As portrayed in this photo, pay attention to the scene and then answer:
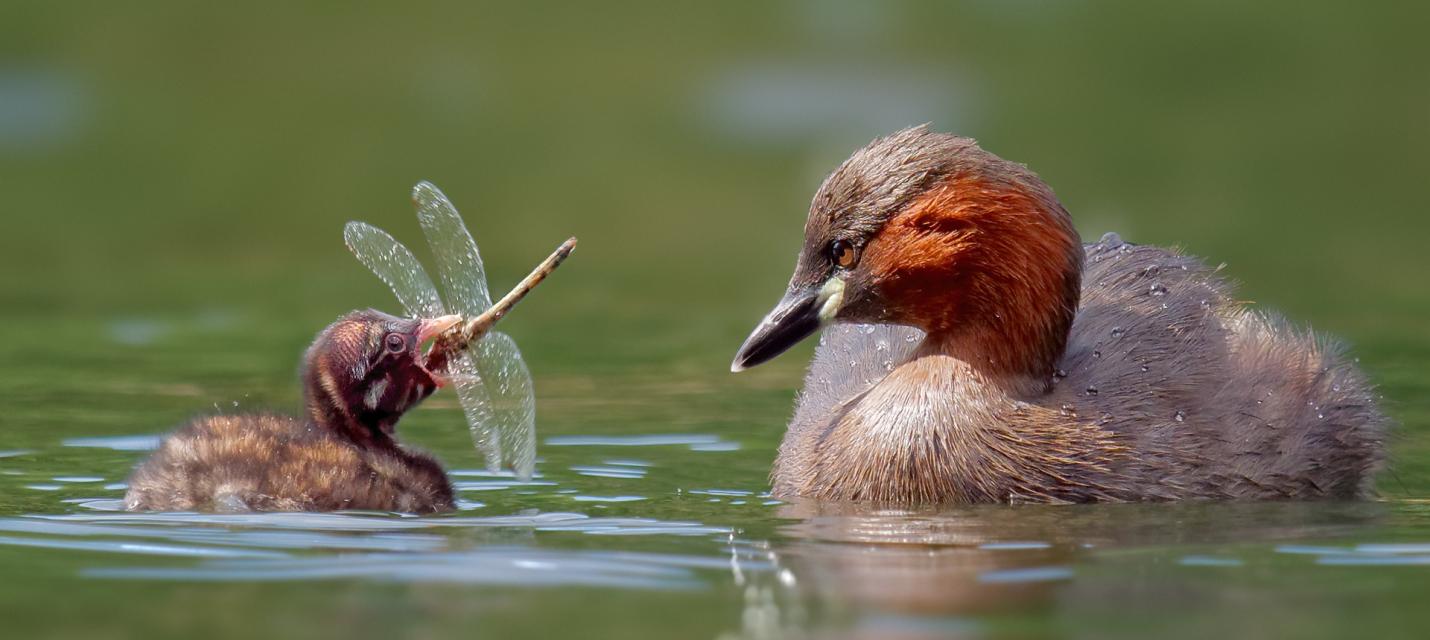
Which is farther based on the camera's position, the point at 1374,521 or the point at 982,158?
the point at 982,158

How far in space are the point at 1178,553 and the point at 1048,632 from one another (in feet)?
5.13

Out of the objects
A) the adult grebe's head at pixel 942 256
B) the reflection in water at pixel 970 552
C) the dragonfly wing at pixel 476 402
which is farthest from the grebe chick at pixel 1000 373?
the dragonfly wing at pixel 476 402

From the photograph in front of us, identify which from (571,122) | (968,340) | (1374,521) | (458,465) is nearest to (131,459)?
(458,465)

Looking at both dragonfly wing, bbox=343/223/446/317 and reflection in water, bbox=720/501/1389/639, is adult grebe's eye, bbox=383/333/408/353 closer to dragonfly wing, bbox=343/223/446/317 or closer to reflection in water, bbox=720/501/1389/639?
dragonfly wing, bbox=343/223/446/317

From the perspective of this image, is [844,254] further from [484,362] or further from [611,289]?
[611,289]

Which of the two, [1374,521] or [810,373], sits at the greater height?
[810,373]

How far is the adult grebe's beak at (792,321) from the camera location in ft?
31.8

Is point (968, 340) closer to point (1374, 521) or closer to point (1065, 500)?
point (1065, 500)

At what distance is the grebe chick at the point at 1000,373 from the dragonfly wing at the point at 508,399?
0.89 m

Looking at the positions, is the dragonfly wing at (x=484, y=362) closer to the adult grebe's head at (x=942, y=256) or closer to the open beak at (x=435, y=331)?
the open beak at (x=435, y=331)

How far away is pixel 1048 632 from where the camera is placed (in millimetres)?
6598

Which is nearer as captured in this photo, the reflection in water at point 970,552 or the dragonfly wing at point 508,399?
the reflection in water at point 970,552

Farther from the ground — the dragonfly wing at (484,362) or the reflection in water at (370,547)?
the dragonfly wing at (484,362)

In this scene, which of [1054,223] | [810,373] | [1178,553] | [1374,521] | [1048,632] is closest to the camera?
[1048,632]
